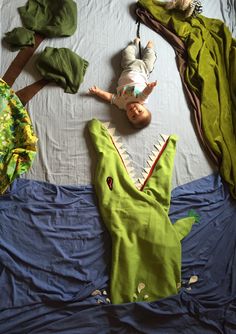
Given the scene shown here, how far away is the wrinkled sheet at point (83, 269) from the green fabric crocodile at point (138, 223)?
1.4 inches

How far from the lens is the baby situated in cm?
128

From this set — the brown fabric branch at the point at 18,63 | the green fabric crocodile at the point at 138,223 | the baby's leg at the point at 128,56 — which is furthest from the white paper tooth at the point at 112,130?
the brown fabric branch at the point at 18,63

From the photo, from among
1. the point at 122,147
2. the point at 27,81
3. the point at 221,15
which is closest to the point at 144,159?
the point at 122,147

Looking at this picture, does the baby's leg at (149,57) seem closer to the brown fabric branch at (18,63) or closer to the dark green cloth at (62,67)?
the dark green cloth at (62,67)

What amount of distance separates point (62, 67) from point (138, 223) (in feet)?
2.19

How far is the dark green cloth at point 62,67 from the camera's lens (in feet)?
4.28

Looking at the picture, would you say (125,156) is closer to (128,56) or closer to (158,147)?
(158,147)

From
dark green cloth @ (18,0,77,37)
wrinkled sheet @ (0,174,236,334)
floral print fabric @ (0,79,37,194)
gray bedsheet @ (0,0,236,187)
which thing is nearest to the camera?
wrinkled sheet @ (0,174,236,334)

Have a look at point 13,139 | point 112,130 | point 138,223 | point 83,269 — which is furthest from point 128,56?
point 83,269

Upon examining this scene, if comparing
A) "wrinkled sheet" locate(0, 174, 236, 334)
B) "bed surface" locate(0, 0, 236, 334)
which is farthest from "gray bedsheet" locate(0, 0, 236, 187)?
"wrinkled sheet" locate(0, 174, 236, 334)

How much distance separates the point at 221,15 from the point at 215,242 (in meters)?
1.05

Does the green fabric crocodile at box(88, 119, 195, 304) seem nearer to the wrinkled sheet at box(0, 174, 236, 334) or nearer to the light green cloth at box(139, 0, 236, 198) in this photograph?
the wrinkled sheet at box(0, 174, 236, 334)

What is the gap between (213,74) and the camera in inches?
56.7

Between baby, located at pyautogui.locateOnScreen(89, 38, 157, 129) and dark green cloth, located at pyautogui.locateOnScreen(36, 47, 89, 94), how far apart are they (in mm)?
76
